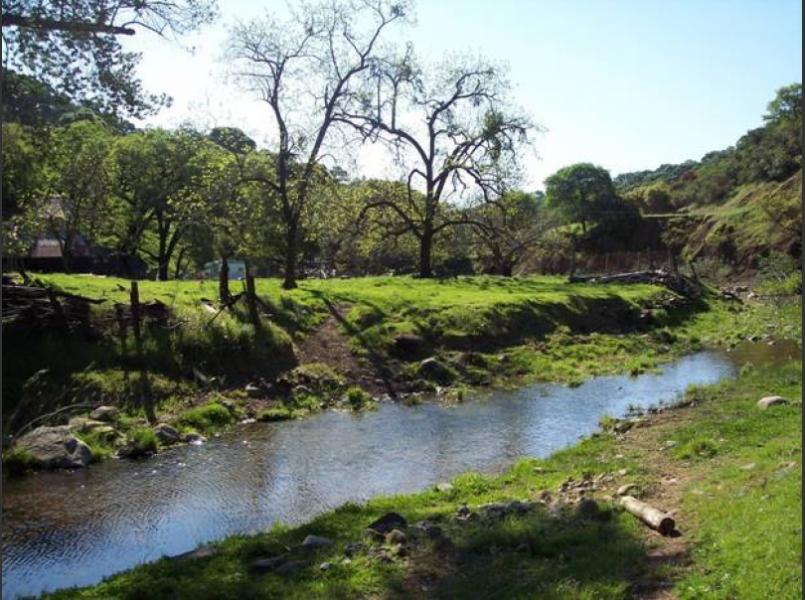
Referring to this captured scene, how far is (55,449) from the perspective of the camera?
1498 cm

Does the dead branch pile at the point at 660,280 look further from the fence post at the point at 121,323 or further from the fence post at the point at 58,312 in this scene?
the fence post at the point at 58,312

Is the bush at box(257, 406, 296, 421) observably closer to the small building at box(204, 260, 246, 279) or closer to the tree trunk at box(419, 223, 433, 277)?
the tree trunk at box(419, 223, 433, 277)

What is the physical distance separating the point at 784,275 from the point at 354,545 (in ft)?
114

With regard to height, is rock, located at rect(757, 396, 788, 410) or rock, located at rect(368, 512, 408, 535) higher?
rock, located at rect(757, 396, 788, 410)

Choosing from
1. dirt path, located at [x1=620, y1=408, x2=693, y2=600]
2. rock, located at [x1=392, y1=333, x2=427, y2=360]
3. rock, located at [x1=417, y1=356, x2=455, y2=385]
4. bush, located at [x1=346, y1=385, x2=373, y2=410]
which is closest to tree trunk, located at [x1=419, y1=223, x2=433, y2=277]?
rock, located at [x1=392, y1=333, x2=427, y2=360]

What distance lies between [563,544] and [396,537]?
2.14 metres

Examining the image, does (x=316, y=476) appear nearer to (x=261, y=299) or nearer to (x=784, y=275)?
(x=261, y=299)

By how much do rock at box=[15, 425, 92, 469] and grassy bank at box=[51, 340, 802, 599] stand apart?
237 inches

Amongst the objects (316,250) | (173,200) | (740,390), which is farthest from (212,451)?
(316,250)

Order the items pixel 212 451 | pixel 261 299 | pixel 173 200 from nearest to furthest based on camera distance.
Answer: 1. pixel 212 451
2. pixel 261 299
3. pixel 173 200

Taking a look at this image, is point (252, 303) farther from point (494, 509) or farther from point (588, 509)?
point (588, 509)

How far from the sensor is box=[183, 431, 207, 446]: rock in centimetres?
1691

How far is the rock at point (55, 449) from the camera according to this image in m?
14.7

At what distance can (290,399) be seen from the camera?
20.7 meters
